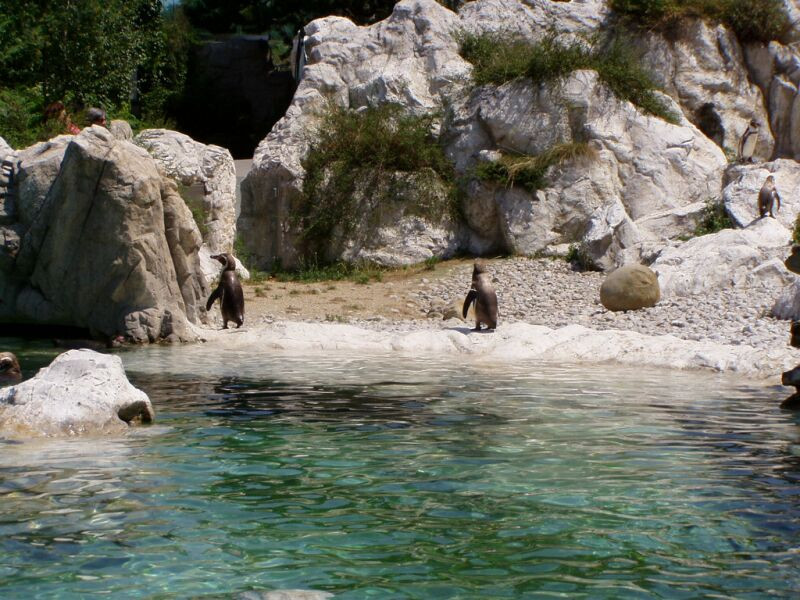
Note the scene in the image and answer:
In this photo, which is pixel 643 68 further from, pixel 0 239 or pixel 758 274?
pixel 0 239

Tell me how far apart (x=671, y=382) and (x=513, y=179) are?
10.8 metres

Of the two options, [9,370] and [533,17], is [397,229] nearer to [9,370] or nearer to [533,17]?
[533,17]

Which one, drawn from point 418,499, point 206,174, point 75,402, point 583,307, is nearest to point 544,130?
point 583,307

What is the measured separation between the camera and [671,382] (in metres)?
9.18

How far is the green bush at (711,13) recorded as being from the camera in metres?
22.2

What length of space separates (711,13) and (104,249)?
1570cm

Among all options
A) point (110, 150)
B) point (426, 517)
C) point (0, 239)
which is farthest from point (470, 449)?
point (0, 239)

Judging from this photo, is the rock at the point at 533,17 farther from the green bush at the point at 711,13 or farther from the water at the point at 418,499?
the water at the point at 418,499

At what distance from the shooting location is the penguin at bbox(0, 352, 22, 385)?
8734 mm

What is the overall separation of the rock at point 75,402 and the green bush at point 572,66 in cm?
1479

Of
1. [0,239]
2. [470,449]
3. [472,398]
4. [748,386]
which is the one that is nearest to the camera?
[470,449]

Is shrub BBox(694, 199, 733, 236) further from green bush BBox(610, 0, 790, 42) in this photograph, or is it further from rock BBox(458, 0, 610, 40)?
green bush BBox(610, 0, 790, 42)

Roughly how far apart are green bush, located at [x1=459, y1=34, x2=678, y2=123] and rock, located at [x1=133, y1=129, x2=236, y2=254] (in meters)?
5.78

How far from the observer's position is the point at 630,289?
14.6m
